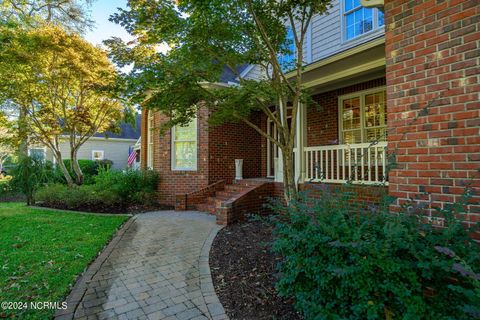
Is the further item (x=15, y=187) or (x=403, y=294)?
(x=15, y=187)

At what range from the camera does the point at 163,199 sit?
9914 mm

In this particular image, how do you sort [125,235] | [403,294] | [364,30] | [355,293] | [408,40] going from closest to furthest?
[403,294] < [355,293] < [408,40] < [125,235] < [364,30]

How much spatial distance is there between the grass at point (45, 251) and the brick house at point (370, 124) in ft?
8.99

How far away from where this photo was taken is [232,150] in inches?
384

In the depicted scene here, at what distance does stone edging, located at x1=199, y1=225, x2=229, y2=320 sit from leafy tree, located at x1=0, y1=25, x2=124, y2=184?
618 centimetres

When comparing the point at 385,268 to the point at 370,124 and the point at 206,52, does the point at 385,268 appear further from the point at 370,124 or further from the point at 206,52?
the point at 370,124

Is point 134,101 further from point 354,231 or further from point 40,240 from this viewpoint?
point 354,231

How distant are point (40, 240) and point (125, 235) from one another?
153cm

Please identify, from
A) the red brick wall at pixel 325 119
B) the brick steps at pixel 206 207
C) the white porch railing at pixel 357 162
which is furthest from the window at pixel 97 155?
the white porch railing at pixel 357 162

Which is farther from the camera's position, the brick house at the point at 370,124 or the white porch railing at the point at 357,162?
the white porch railing at the point at 357,162

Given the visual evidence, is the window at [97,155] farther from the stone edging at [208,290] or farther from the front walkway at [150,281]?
the stone edging at [208,290]

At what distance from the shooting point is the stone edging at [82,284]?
2855 mm

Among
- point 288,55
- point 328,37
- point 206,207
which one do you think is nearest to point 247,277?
point 206,207

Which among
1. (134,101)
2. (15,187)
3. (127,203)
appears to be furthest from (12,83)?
(134,101)
